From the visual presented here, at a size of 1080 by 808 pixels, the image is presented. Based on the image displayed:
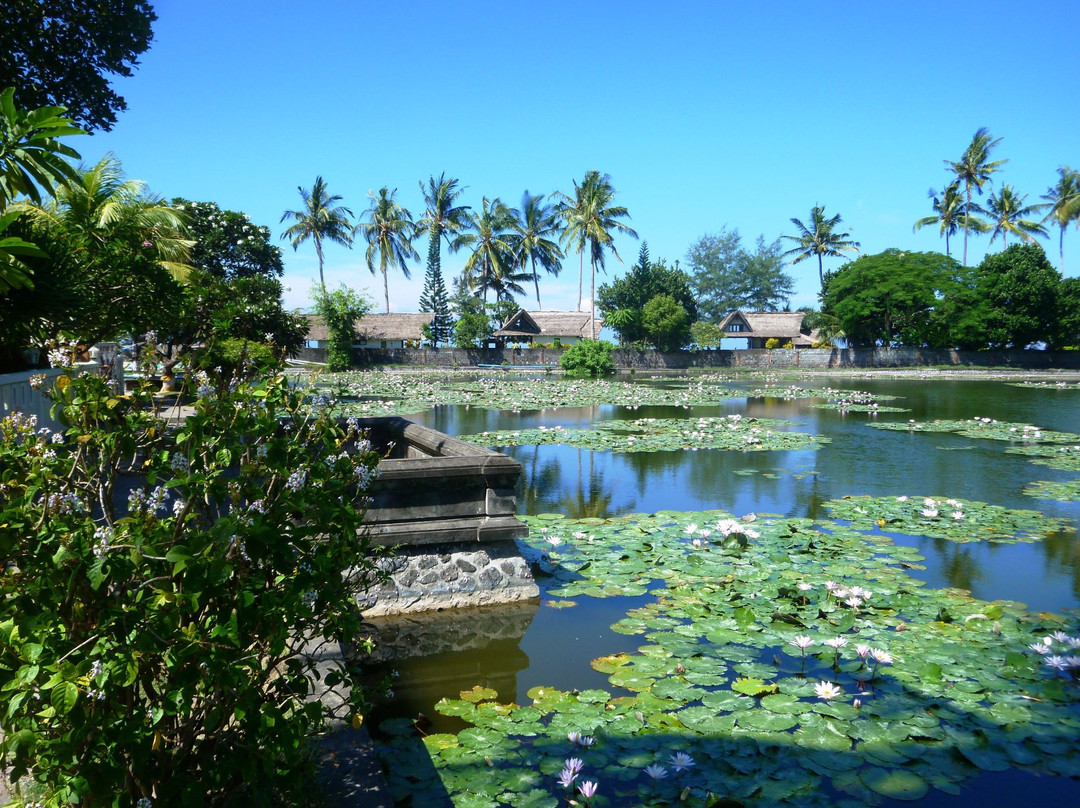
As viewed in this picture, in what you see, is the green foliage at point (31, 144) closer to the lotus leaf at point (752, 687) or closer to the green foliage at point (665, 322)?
the lotus leaf at point (752, 687)

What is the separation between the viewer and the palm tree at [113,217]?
864cm

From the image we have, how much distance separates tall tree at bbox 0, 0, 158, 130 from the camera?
13.2 metres

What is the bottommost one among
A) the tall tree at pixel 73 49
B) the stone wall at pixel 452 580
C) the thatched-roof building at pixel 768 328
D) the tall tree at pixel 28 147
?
the stone wall at pixel 452 580

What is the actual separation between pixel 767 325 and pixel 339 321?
126ft

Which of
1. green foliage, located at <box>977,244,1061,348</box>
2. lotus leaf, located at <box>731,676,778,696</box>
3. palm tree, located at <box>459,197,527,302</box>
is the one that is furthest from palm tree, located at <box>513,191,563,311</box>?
lotus leaf, located at <box>731,676,778,696</box>

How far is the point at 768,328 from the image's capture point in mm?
63188

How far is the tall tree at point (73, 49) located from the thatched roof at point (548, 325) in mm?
39488

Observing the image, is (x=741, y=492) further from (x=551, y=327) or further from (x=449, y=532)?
(x=551, y=327)

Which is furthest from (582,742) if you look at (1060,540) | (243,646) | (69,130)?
(1060,540)

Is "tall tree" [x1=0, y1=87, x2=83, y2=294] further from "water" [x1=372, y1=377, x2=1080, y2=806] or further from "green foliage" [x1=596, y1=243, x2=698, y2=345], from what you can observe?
"green foliage" [x1=596, y1=243, x2=698, y2=345]

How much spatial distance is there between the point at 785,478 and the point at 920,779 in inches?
287

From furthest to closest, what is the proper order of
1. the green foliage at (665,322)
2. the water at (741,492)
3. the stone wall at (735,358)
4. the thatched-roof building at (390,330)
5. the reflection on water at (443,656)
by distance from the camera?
the thatched-roof building at (390,330), the green foliage at (665,322), the stone wall at (735,358), the water at (741,492), the reflection on water at (443,656)

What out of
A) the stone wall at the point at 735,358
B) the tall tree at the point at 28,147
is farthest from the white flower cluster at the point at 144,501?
the stone wall at the point at 735,358

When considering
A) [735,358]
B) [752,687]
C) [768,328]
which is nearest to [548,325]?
[735,358]
